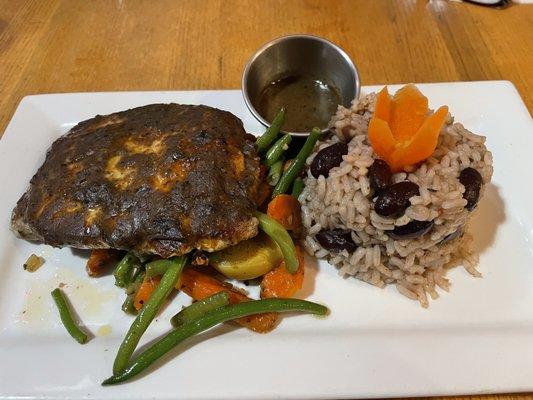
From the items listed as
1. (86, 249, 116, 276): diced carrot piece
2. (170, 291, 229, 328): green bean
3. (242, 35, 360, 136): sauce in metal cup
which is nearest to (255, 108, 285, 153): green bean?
(242, 35, 360, 136): sauce in metal cup

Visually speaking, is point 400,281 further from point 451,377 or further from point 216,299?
point 216,299

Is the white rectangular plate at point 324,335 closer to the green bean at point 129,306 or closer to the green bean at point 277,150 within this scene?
the green bean at point 129,306

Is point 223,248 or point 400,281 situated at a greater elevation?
point 223,248

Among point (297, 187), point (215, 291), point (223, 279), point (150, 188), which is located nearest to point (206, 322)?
point (215, 291)

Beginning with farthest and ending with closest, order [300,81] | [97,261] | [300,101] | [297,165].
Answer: [300,81] → [300,101] → [297,165] → [97,261]

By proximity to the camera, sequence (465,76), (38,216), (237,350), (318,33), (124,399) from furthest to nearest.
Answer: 1. (318,33)
2. (465,76)
3. (38,216)
4. (237,350)
5. (124,399)

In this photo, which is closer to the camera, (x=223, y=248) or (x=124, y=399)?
(x=124, y=399)

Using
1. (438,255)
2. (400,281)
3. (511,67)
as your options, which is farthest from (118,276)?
(511,67)

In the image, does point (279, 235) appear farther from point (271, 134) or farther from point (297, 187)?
point (271, 134)
